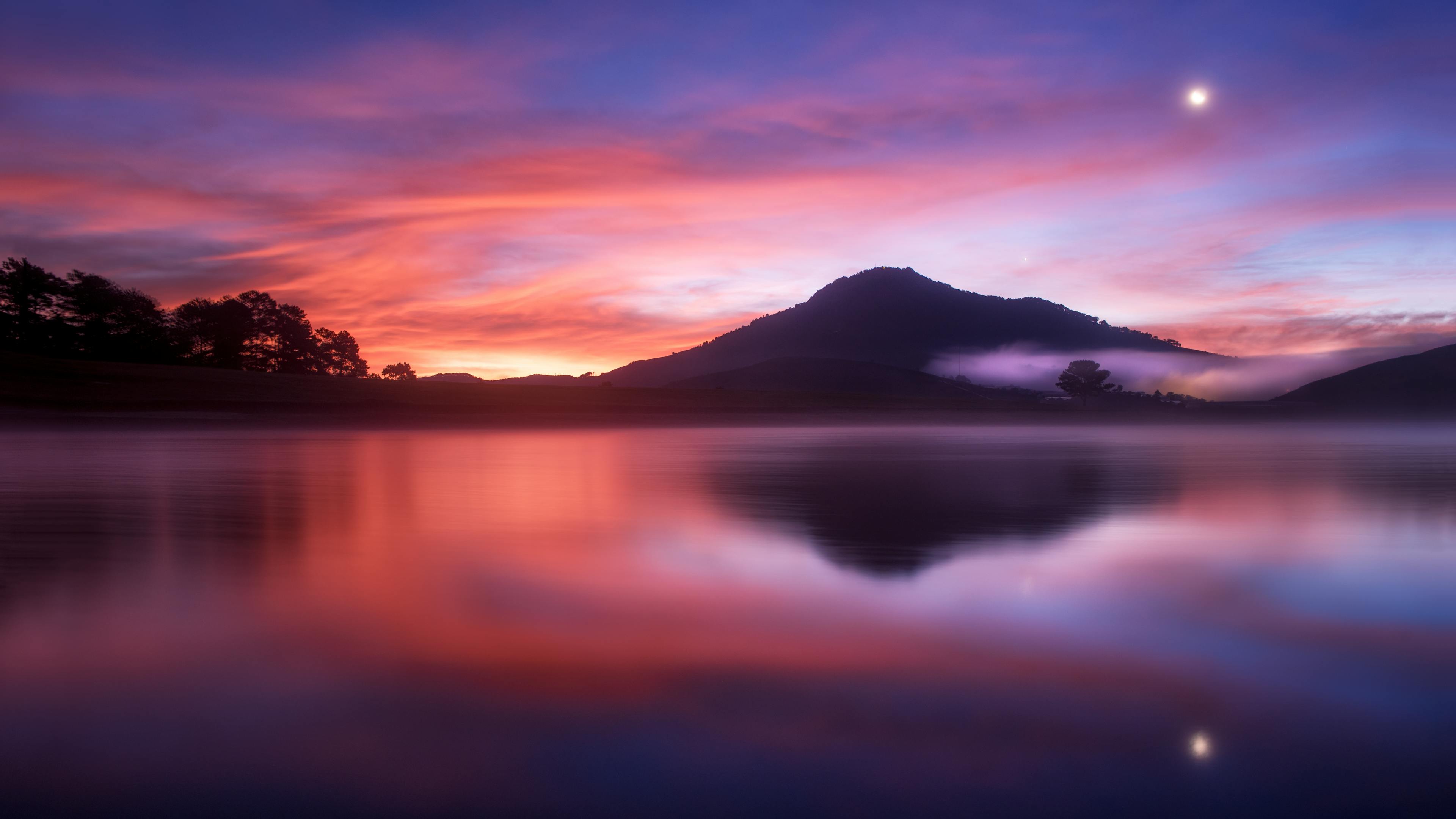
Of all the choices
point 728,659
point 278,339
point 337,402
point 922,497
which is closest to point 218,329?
point 278,339

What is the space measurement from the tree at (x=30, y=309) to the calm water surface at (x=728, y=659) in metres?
76.3

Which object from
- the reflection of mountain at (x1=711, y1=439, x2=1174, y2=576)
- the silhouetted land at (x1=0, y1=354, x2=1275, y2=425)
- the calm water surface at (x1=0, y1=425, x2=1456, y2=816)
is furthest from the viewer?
the silhouetted land at (x1=0, y1=354, x2=1275, y2=425)

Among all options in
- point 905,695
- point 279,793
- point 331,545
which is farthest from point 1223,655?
point 331,545

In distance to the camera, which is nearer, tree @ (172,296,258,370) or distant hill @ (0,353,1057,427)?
distant hill @ (0,353,1057,427)

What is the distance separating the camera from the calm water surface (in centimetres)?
319

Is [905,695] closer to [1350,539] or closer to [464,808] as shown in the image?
[464,808]

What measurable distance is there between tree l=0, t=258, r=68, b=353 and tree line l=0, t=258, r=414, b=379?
2.4 inches

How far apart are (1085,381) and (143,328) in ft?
446

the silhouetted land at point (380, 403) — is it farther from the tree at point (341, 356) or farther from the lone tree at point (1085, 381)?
the lone tree at point (1085, 381)

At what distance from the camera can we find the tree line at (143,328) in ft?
232

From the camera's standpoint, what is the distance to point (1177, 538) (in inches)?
338

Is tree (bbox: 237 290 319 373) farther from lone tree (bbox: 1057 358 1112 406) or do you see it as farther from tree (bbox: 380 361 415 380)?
lone tree (bbox: 1057 358 1112 406)

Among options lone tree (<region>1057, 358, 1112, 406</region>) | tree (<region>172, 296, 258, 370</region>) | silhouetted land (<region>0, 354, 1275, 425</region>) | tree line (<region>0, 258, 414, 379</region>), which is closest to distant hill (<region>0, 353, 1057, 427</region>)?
silhouetted land (<region>0, 354, 1275, 425</region>)

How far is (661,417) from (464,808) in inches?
2124
